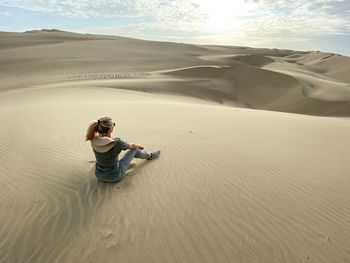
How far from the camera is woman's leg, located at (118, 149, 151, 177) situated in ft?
16.1

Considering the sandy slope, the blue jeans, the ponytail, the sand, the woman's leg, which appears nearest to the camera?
the sand

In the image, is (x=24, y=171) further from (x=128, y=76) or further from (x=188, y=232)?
(x=128, y=76)

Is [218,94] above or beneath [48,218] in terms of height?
beneath

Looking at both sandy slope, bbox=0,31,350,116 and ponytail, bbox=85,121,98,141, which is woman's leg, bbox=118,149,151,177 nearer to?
ponytail, bbox=85,121,98,141

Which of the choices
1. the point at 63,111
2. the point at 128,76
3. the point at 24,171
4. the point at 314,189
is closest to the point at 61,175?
the point at 24,171

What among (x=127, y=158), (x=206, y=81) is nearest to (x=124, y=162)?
(x=127, y=158)

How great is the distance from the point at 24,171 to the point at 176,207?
2.65 metres

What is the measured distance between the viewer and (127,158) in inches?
200

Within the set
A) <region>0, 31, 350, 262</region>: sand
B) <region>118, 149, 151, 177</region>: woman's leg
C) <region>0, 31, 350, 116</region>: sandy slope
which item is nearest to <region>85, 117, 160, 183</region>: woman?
<region>118, 149, 151, 177</region>: woman's leg

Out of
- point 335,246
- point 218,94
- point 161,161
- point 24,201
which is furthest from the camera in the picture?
point 218,94

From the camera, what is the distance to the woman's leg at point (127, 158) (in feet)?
16.1

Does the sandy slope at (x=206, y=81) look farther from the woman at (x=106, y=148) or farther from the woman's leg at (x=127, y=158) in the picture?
the woman at (x=106, y=148)

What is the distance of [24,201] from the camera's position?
14.7 feet

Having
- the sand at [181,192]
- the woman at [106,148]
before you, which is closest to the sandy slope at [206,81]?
the sand at [181,192]
